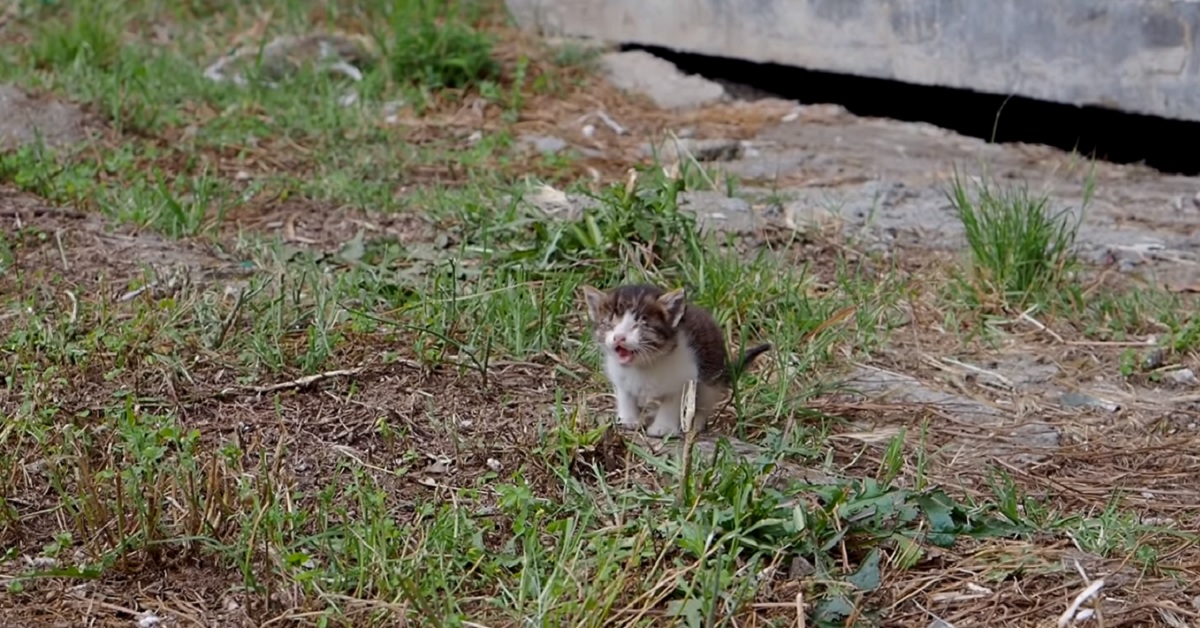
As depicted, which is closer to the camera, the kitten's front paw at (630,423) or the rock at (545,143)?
the kitten's front paw at (630,423)

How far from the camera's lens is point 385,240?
6117 millimetres

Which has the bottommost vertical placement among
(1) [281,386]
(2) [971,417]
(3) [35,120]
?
(2) [971,417]

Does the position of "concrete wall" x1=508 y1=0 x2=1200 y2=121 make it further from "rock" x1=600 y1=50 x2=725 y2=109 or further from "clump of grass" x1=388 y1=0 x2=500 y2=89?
"clump of grass" x1=388 y1=0 x2=500 y2=89

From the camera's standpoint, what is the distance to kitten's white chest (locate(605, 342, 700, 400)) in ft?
14.6

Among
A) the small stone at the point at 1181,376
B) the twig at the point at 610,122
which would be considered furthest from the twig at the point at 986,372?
the twig at the point at 610,122

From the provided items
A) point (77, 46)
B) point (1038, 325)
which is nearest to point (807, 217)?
point (1038, 325)

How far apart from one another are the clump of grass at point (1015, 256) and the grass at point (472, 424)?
0.05 ft

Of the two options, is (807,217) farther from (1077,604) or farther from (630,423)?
(1077,604)

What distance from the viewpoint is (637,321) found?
4.41 metres

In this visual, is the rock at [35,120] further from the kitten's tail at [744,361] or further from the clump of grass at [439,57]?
the kitten's tail at [744,361]

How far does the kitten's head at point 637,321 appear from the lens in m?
4.39

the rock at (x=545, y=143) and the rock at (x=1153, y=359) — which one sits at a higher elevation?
the rock at (x=1153, y=359)

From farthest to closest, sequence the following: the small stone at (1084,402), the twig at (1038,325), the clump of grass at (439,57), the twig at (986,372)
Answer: the clump of grass at (439,57)
the twig at (1038,325)
the twig at (986,372)
the small stone at (1084,402)

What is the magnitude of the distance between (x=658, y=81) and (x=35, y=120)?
11.9ft
